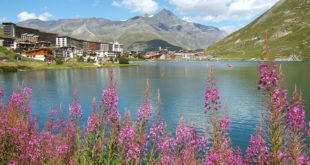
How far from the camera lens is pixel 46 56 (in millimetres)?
145000

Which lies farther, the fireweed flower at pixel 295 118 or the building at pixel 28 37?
the building at pixel 28 37

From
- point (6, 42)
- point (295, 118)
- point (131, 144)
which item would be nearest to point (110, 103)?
point (131, 144)

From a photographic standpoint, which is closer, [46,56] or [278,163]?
[278,163]

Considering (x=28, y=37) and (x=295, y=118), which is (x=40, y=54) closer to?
(x=28, y=37)

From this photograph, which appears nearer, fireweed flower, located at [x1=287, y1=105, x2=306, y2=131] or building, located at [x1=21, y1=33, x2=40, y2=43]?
fireweed flower, located at [x1=287, y1=105, x2=306, y2=131]

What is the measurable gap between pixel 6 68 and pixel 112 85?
356ft

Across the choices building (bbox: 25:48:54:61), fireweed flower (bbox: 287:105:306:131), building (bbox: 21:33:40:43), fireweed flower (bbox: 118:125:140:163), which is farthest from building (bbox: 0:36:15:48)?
fireweed flower (bbox: 287:105:306:131)

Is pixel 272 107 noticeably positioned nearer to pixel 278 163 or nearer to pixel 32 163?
pixel 278 163

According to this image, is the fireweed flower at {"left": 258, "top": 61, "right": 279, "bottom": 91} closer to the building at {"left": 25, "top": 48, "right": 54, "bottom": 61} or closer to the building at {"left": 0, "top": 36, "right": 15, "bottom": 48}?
the building at {"left": 25, "top": 48, "right": 54, "bottom": 61}

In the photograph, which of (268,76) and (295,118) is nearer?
(268,76)

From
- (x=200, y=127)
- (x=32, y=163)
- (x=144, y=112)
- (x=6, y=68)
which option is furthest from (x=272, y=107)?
(x=6, y=68)

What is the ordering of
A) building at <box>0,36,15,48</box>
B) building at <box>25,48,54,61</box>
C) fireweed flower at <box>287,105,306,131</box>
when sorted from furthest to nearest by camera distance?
building at <box>0,36,15,48</box> < building at <box>25,48,54,61</box> < fireweed flower at <box>287,105,306,131</box>

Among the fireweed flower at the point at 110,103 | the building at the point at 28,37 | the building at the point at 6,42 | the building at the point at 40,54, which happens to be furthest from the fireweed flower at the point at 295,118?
the building at the point at 28,37

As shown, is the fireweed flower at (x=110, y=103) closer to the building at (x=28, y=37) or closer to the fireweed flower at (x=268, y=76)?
the fireweed flower at (x=268, y=76)
